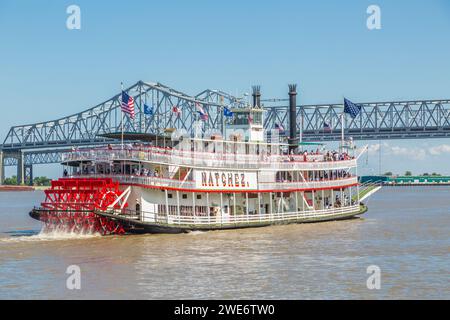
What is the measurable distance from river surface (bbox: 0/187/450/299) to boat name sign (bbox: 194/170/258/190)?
2509 mm

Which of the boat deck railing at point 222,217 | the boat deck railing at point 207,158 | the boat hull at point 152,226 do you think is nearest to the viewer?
the boat hull at point 152,226

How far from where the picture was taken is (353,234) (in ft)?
140

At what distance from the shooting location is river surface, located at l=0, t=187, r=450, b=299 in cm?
2611

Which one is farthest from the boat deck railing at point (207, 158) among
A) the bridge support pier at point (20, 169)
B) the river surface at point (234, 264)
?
the bridge support pier at point (20, 169)

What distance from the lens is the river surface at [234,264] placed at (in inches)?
1028

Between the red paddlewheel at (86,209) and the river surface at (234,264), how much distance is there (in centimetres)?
59

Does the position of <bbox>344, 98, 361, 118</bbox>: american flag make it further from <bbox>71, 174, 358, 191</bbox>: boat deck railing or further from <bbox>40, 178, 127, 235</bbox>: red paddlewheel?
<bbox>40, 178, 127, 235</bbox>: red paddlewheel

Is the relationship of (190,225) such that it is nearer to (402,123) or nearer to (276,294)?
(276,294)

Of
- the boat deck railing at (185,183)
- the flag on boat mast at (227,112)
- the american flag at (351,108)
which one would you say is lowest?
the boat deck railing at (185,183)

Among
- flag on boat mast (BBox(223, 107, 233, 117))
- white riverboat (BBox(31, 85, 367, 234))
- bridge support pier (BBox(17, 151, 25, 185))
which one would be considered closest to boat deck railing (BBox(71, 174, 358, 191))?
white riverboat (BBox(31, 85, 367, 234))

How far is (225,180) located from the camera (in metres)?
43.4

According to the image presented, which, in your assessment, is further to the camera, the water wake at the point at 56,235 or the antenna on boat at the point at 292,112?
the antenna on boat at the point at 292,112

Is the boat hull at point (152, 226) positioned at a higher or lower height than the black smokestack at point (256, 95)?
lower

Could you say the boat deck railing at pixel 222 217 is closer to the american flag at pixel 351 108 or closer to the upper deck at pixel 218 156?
the upper deck at pixel 218 156
